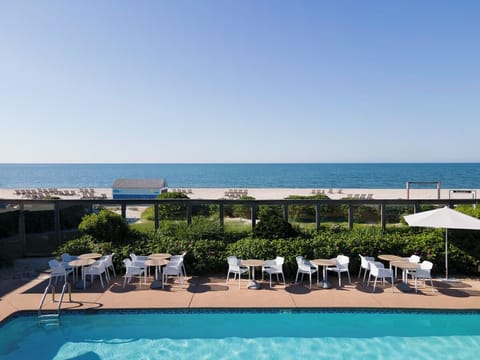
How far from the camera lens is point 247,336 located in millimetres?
6109

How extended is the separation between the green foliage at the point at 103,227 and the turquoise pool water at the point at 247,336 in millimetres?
3774

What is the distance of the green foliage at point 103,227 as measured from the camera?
10078mm

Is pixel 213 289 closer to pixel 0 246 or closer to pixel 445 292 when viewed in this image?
pixel 445 292

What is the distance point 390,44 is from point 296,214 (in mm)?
9447

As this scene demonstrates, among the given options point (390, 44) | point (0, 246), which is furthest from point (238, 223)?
point (390, 44)

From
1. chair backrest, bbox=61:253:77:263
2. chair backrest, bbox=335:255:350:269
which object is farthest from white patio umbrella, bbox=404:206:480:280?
chair backrest, bbox=61:253:77:263

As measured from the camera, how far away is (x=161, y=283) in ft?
26.8

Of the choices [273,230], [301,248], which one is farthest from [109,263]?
[301,248]

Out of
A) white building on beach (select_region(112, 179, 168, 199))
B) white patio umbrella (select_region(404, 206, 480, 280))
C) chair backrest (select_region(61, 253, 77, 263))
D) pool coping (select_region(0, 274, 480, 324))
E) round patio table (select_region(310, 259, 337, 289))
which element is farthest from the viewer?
white building on beach (select_region(112, 179, 168, 199))

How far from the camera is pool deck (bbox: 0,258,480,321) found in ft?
22.2

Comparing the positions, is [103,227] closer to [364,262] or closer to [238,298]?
[238,298]

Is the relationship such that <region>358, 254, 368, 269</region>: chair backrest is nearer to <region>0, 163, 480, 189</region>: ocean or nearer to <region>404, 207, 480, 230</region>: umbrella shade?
<region>404, 207, 480, 230</region>: umbrella shade

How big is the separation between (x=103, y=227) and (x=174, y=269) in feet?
12.0

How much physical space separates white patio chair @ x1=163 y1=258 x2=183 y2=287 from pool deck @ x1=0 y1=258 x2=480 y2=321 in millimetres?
290
